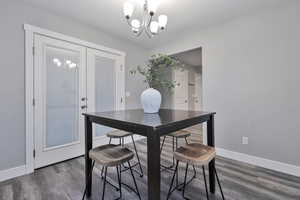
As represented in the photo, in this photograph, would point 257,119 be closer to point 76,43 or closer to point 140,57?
point 140,57

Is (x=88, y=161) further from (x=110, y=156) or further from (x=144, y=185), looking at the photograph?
(x=144, y=185)

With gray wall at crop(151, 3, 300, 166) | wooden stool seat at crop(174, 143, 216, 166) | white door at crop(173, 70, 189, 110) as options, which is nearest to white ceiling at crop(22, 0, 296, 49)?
gray wall at crop(151, 3, 300, 166)

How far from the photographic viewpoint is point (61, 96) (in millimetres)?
2537

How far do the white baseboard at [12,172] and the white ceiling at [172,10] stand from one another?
7.78ft

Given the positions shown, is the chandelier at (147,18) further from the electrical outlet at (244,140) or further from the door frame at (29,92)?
the electrical outlet at (244,140)

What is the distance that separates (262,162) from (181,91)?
328 centimetres

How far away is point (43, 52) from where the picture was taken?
2297 mm

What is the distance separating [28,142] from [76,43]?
70.0 inches

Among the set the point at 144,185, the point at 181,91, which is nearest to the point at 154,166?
the point at 144,185

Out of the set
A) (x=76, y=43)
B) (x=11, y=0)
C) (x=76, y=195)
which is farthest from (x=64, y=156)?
(x=11, y=0)

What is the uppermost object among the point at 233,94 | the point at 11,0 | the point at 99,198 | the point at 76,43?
the point at 11,0

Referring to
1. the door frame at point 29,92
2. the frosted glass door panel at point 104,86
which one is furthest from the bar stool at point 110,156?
the frosted glass door panel at point 104,86

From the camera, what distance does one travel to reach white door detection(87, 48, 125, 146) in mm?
2893

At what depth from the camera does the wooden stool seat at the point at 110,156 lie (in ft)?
4.08
